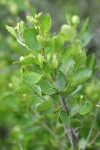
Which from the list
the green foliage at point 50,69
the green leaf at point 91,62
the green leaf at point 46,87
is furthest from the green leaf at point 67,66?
the green leaf at point 91,62

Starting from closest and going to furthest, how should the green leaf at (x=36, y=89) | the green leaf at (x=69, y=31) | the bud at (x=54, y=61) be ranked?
the bud at (x=54, y=61) < the green leaf at (x=36, y=89) < the green leaf at (x=69, y=31)

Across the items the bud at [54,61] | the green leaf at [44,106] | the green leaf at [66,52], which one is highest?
the green leaf at [66,52]

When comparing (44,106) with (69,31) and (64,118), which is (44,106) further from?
(69,31)

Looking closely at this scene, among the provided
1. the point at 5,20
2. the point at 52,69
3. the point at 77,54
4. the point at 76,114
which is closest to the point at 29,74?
the point at 52,69

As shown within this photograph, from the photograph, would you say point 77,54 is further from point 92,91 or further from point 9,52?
point 9,52

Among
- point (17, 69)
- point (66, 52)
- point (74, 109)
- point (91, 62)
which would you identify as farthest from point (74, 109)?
point (17, 69)

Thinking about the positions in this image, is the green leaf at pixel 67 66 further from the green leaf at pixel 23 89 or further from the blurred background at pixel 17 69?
the blurred background at pixel 17 69

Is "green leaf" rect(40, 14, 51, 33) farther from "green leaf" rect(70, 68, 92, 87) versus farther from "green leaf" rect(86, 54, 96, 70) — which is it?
"green leaf" rect(86, 54, 96, 70)

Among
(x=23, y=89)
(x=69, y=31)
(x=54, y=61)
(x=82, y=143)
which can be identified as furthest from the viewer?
(x=69, y=31)

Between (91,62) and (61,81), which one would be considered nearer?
(61,81)
